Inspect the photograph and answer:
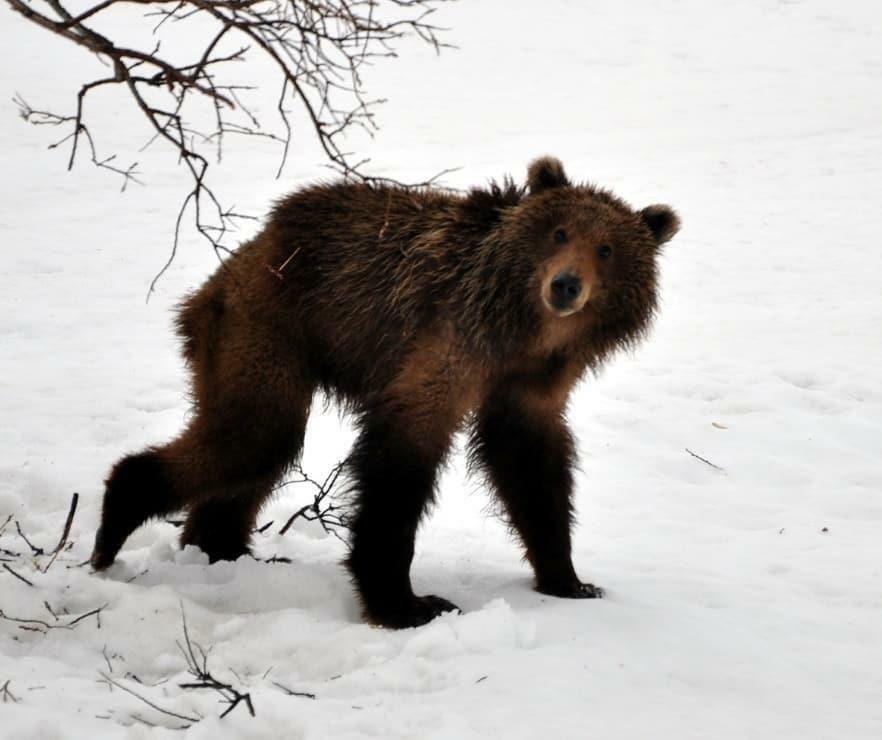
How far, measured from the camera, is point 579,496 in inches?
304

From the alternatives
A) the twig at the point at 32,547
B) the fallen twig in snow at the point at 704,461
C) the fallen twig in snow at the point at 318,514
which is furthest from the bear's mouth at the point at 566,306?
the fallen twig in snow at the point at 704,461

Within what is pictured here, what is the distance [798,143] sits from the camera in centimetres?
1912

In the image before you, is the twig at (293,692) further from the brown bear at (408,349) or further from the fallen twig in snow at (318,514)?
the fallen twig in snow at (318,514)

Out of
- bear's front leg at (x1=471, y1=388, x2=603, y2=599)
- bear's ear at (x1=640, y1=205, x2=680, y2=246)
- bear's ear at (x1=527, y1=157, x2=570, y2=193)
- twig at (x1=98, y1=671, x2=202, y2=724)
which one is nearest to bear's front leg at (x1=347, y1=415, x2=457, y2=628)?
bear's front leg at (x1=471, y1=388, x2=603, y2=599)

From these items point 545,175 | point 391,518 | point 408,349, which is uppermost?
point 545,175

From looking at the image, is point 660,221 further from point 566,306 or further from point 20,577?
point 20,577

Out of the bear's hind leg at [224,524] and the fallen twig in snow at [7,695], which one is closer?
the fallen twig in snow at [7,695]

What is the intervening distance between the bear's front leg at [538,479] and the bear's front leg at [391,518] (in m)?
0.52

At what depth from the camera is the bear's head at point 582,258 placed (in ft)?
16.8

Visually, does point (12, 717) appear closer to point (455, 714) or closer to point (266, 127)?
point (455, 714)

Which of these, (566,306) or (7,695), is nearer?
(7,695)

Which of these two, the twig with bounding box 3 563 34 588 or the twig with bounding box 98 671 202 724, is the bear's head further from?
the twig with bounding box 3 563 34 588

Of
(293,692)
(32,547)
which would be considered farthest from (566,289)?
(32,547)

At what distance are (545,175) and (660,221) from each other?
62 cm
